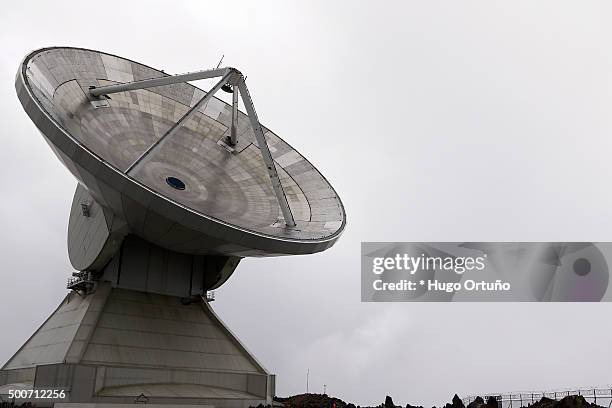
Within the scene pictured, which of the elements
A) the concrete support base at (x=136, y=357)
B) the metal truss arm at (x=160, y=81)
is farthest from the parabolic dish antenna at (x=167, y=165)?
the concrete support base at (x=136, y=357)

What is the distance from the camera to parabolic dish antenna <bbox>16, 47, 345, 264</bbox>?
27891mm

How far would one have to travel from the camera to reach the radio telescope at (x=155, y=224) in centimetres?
2967

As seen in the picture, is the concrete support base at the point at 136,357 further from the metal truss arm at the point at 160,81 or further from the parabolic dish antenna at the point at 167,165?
the metal truss arm at the point at 160,81

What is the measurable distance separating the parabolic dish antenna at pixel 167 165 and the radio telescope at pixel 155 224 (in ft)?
0.33

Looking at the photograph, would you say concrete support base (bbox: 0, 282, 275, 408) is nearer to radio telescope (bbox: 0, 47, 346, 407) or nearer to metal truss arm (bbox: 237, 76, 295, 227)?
radio telescope (bbox: 0, 47, 346, 407)

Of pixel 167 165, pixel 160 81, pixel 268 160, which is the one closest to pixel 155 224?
pixel 167 165

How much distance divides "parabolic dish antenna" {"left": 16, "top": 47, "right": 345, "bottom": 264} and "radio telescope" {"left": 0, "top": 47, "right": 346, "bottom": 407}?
0.33ft

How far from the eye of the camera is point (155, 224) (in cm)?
3164

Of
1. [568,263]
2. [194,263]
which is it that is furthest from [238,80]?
[568,263]

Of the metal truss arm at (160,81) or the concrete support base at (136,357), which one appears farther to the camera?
the metal truss arm at (160,81)

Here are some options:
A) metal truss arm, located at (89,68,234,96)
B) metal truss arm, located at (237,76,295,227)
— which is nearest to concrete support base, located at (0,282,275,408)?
metal truss arm, located at (237,76,295,227)

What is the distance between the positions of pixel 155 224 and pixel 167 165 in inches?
246

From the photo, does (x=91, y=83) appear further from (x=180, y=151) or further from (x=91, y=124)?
(x=180, y=151)

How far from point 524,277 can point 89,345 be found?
85.0 ft
